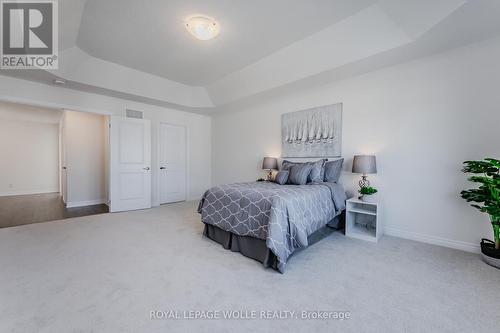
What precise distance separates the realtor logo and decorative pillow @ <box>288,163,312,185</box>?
3.73 m

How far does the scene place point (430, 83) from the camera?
9.57ft

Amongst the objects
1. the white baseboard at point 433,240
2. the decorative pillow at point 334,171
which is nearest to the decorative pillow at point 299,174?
the decorative pillow at point 334,171

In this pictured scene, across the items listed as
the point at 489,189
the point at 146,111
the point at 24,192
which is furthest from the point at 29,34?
the point at 24,192

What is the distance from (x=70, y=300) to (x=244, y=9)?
3393 millimetres

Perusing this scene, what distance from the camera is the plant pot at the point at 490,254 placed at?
7.27 feet

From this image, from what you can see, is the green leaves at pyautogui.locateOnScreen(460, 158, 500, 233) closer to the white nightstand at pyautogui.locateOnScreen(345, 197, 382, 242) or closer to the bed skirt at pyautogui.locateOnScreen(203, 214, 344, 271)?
the white nightstand at pyautogui.locateOnScreen(345, 197, 382, 242)

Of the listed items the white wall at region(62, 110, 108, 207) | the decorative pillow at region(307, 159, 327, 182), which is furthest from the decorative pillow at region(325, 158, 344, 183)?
the white wall at region(62, 110, 108, 207)

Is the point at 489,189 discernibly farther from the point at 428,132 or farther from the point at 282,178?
the point at 282,178

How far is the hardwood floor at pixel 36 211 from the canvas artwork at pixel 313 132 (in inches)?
173

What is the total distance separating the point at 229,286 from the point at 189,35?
3.32 m

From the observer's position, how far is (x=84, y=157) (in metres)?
5.58

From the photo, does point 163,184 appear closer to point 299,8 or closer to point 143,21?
point 143,21

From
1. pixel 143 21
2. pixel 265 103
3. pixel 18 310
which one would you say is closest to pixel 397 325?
pixel 18 310

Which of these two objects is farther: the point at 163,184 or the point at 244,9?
the point at 163,184
